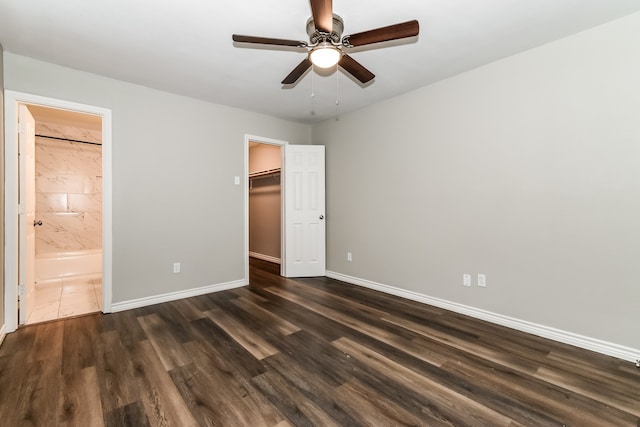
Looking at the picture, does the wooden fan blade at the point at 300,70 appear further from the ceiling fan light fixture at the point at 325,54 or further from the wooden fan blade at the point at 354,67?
the wooden fan blade at the point at 354,67

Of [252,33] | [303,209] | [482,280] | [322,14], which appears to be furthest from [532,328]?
[252,33]

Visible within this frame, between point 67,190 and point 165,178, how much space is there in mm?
3224

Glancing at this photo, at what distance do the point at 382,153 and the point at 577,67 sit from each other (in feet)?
6.44

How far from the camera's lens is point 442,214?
311cm

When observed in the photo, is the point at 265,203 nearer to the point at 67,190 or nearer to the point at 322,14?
the point at 67,190

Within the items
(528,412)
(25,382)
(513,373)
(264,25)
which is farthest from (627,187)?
(25,382)

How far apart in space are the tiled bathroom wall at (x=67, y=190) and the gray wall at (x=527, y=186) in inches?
209

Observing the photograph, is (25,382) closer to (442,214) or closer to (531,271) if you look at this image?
(442,214)

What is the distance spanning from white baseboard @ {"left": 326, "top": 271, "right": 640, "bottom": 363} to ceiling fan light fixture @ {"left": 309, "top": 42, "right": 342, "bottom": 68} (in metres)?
2.68

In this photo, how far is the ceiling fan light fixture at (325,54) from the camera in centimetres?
192

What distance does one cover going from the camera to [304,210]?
14.7 ft

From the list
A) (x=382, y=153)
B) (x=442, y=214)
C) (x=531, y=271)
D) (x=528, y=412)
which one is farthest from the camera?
(x=382, y=153)

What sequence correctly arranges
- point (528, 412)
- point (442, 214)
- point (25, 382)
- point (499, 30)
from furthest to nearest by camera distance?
point (442, 214)
point (499, 30)
point (25, 382)
point (528, 412)

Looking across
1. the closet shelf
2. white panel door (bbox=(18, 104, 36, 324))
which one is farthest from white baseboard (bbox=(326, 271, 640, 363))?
white panel door (bbox=(18, 104, 36, 324))
